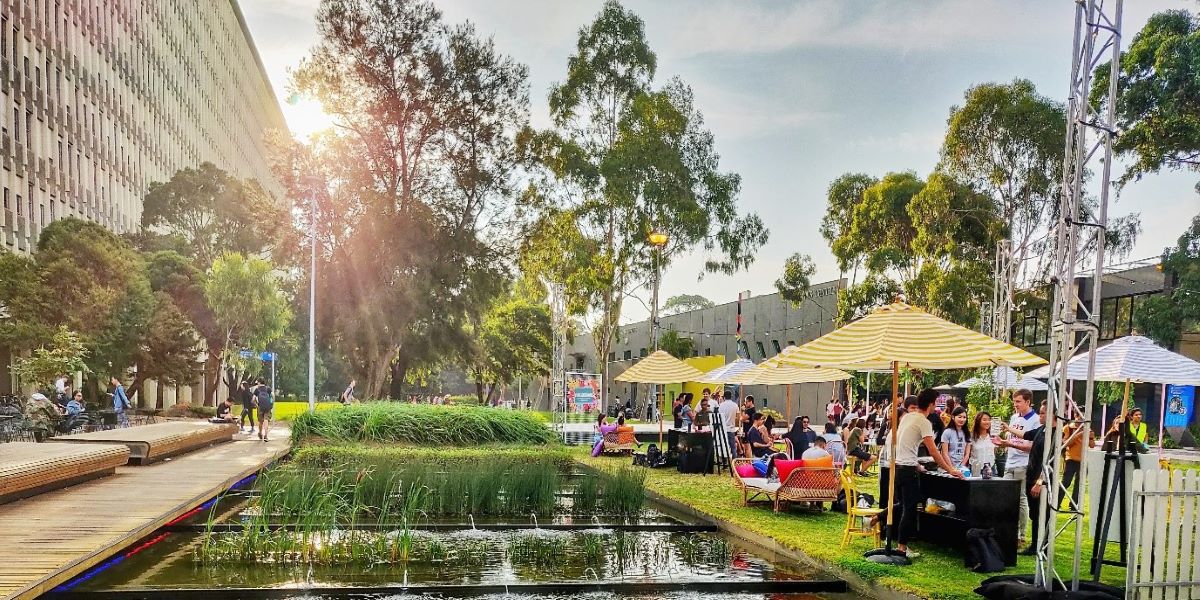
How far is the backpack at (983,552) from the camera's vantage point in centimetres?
786

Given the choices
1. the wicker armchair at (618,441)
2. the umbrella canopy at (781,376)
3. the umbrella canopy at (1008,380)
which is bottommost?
the wicker armchair at (618,441)

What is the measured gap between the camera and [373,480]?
11.6 metres

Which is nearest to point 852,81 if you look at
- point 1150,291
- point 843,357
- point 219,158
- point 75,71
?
point 1150,291

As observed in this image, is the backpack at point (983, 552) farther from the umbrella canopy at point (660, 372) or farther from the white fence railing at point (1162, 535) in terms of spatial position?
the umbrella canopy at point (660, 372)

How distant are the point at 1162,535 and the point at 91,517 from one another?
421 inches

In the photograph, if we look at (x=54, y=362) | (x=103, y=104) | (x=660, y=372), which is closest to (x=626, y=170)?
(x=660, y=372)

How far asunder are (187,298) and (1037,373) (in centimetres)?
4069

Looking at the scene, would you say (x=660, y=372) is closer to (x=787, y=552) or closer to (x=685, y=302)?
(x=787, y=552)

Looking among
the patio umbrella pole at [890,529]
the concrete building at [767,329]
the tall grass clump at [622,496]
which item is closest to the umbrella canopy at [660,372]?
the tall grass clump at [622,496]

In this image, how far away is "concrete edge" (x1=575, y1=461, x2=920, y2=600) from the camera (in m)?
7.44

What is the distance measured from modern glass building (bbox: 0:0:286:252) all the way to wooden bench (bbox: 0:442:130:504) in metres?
28.1

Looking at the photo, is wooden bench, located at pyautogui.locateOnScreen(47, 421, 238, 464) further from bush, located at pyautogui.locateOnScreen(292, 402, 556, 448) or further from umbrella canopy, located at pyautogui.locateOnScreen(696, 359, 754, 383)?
umbrella canopy, located at pyautogui.locateOnScreen(696, 359, 754, 383)

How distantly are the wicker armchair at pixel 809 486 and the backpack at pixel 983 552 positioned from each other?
125 inches

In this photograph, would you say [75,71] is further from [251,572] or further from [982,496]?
[982,496]
